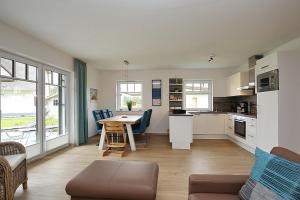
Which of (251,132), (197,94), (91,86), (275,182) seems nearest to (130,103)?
(91,86)

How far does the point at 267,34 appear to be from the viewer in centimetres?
341

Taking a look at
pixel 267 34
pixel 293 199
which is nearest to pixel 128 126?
pixel 267 34

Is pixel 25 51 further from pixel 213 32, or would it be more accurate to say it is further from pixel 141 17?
pixel 213 32

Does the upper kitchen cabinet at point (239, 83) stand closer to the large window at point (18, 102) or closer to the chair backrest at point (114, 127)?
the chair backrest at point (114, 127)

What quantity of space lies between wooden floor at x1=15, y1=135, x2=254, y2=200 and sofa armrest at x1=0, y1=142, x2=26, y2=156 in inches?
20.6

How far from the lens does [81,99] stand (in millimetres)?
5348

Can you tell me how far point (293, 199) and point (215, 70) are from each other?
6.18 meters

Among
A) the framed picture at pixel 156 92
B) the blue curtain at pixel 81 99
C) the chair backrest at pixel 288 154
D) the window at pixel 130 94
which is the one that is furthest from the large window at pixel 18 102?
the framed picture at pixel 156 92

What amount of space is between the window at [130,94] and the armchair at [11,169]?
4692 millimetres

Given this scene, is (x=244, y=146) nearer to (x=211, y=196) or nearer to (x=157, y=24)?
(x=157, y=24)

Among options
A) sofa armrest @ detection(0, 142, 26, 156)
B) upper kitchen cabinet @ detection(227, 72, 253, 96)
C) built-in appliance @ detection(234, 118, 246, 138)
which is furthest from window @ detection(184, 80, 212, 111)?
sofa armrest @ detection(0, 142, 26, 156)

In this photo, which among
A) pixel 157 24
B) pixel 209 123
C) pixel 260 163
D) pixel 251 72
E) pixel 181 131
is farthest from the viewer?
pixel 209 123

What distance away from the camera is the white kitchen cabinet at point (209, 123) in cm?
606

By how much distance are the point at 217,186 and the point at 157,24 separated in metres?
2.36
